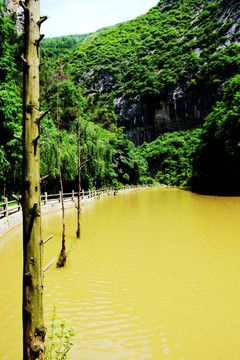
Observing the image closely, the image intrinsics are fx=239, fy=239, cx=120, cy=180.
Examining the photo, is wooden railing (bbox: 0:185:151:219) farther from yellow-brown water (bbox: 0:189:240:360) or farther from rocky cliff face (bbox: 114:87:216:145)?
rocky cliff face (bbox: 114:87:216:145)

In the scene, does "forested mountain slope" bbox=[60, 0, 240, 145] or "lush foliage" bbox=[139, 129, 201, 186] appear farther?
→ "lush foliage" bbox=[139, 129, 201, 186]

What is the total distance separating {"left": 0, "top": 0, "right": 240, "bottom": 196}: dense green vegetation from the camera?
18289 millimetres

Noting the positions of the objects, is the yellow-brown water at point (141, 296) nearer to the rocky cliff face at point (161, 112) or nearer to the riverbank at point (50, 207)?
the riverbank at point (50, 207)

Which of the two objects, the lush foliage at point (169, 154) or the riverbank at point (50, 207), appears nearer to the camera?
the riverbank at point (50, 207)

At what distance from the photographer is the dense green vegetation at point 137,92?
18289 mm

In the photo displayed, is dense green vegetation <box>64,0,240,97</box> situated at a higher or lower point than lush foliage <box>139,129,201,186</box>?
higher

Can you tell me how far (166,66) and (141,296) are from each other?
99.0 metres

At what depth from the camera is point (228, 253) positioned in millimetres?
7406

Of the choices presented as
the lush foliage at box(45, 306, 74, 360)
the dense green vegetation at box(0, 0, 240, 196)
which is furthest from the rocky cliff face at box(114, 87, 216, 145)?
the lush foliage at box(45, 306, 74, 360)

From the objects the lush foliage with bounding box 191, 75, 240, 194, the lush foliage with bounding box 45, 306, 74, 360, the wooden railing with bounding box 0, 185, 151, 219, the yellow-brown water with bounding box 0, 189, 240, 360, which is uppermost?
the lush foliage with bounding box 191, 75, 240, 194

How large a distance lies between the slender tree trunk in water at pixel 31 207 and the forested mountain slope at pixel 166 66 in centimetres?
7152

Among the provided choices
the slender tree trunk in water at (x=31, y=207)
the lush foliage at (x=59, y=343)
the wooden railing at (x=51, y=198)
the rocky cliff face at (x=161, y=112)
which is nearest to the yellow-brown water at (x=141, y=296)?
the lush foliage at (x=59, y=343)

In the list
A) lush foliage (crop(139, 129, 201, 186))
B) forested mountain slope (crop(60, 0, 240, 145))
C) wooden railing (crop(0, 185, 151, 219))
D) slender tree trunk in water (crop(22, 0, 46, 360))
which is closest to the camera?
slender tree trunk in water (crop(22, 0, 46, 360))

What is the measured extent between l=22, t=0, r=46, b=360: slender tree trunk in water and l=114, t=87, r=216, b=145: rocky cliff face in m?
80.3
